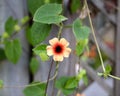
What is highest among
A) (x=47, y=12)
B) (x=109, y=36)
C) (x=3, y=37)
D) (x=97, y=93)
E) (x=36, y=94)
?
(x=47, y=12)

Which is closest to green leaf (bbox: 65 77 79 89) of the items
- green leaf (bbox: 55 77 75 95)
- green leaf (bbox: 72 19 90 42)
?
green leaf (bbox: 55 77 75 95)

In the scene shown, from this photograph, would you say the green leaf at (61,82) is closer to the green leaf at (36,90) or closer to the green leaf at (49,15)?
the green leaf at (36,90)

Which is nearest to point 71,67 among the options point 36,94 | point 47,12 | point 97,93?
point 36,94

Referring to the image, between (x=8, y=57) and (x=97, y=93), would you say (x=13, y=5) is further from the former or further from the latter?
(x=97, y=93)

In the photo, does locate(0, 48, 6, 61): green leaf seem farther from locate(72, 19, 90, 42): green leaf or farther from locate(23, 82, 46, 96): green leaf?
locate(72, 19, 90, 42): green leaf

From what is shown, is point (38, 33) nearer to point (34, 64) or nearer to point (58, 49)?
point (58, 49)

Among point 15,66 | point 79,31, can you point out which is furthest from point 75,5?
point 15,66
